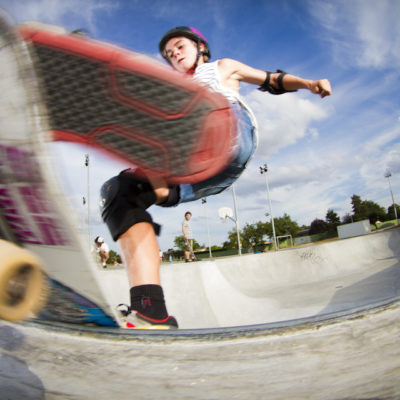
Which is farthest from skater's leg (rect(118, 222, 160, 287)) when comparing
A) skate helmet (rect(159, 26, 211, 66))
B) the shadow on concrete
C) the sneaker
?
skate helmet (rect(159, 26, 211, 66))

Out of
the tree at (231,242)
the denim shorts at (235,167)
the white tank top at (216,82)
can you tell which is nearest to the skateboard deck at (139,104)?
the denim shorts at (235,167)

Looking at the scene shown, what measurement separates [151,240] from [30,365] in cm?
75

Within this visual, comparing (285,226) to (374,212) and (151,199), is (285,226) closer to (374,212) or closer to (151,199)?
(374,212)

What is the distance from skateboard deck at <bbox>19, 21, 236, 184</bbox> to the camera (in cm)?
131

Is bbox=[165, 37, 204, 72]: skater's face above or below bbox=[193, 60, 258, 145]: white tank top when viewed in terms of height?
above

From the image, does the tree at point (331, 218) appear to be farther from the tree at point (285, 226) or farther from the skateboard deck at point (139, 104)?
the skateboard deck at point (139, 104)

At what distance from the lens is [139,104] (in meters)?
1.35

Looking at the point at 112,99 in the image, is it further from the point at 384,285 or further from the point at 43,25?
the point at 384,285

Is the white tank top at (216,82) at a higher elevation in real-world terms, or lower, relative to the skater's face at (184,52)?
lower

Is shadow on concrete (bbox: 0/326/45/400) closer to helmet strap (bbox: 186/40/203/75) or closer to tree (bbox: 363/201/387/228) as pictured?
helmet strap (bbox: 186/40/203/75)

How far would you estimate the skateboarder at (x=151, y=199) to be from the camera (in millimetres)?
1476

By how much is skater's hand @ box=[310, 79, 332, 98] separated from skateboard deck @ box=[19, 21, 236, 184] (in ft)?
1.86

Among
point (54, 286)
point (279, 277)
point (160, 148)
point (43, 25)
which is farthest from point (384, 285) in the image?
point (43, 25)

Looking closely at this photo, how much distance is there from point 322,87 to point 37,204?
4.97 ft
